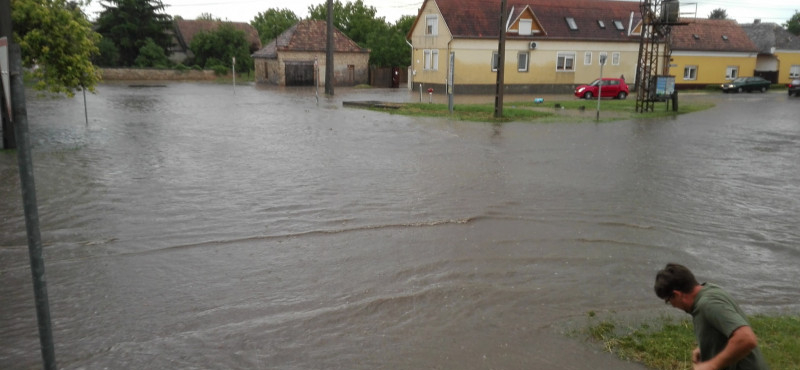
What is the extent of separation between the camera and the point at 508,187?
12.6 meters

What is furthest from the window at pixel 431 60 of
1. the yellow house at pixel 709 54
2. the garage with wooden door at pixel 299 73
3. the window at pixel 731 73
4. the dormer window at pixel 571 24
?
the window at pixel 731 73

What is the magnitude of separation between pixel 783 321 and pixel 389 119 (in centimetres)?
2030

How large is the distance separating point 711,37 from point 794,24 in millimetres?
60487

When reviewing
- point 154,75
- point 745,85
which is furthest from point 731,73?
point 154,75

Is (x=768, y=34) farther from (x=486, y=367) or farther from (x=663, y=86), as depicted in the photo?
(x=486, y=367)

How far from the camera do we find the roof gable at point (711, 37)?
56875 millimetres

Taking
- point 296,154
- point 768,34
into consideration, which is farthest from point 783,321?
point 768,34

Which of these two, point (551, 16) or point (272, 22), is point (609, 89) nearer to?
point (551, 16)

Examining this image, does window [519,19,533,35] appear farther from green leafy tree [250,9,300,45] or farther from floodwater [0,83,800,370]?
green leafy tree [250,9,300,45]

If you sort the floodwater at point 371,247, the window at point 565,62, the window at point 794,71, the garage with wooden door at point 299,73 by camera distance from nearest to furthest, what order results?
the floodwater at point 371,247 < the window at point 565,62 < the garage with wooden door at point 299,73 < the window at point 794,71

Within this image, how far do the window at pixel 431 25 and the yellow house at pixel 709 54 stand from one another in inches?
874

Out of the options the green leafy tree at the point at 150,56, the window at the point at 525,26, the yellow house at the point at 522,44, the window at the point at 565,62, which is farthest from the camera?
the green leafy tree at the point at 150,56

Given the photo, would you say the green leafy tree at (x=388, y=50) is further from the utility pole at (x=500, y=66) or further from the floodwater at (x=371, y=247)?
the floodwater at (x=371, y=247)

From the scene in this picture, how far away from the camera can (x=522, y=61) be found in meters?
49.4
